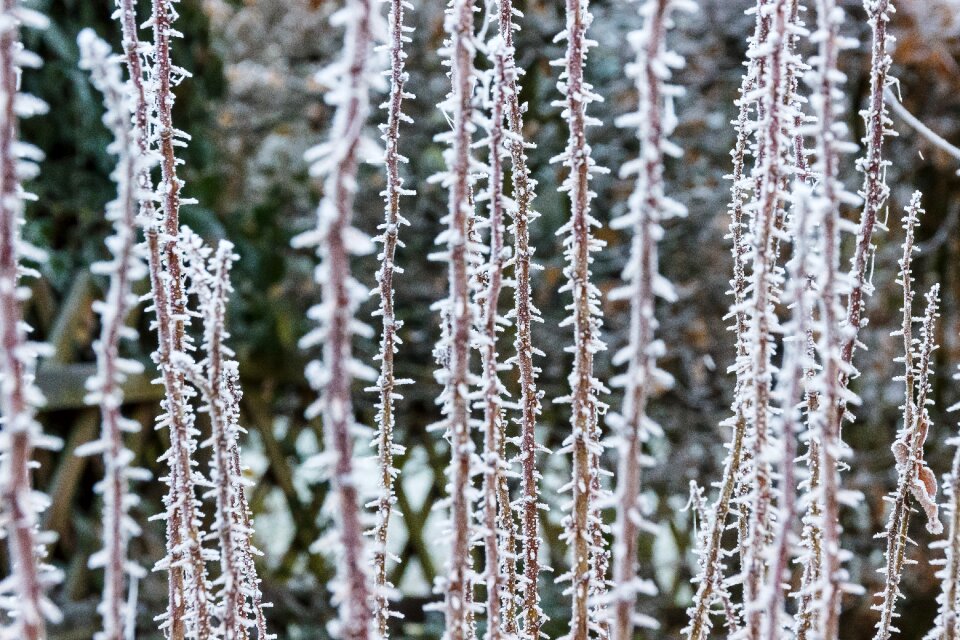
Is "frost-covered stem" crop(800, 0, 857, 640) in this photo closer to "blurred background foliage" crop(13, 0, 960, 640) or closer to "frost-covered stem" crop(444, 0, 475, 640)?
"frost-covered stem" crop(444, 0, 475, 640)

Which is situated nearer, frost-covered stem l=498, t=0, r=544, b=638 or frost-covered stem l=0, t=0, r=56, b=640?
frost-covered stem l=0, t=0, r=56, b=640

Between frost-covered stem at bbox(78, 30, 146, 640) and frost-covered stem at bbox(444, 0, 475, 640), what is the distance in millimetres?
121

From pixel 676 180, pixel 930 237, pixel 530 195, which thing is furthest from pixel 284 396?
pixel 530 195

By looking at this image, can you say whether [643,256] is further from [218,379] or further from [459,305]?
[218,379]

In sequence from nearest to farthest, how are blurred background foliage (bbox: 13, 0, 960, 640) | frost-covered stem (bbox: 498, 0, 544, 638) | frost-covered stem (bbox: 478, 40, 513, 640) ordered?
frost-covered stem (bbox: 478, 40, 513, 640)
frost-covered stem (bbox: 498, 0, 544, 638)
blurred background foliage (bbox: 13, 0, 960, 640)

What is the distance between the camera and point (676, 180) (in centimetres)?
187

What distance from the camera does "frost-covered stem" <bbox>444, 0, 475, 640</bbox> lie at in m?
0.38

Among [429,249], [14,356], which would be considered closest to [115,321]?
[14,356]

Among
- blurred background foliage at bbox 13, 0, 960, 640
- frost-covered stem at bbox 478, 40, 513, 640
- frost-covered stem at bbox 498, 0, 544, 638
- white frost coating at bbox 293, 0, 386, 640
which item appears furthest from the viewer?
blurred background foliage at bbox 13, 0, 960, 640

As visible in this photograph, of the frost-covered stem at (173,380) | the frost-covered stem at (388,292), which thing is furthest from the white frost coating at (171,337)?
the frost-covered stem at (388,292)

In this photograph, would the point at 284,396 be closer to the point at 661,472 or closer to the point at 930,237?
the point at 661,472

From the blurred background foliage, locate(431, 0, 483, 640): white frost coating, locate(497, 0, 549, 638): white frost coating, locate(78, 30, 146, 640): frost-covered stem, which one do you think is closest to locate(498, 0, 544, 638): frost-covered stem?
locate(497, 0, 549, 638): white frost coating

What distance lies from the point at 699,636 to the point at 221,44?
171 centimetres

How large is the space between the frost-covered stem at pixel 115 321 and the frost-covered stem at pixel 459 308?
4.8 inches
